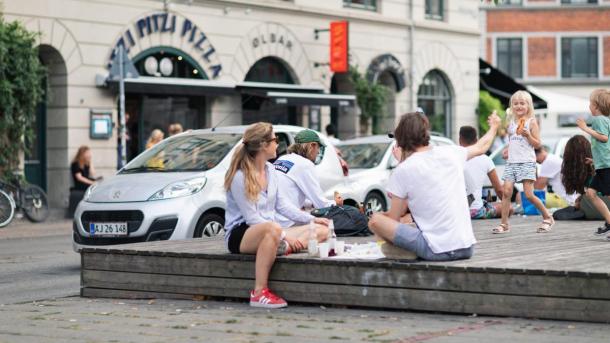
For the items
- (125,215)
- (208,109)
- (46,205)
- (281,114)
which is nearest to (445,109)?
(281,114)

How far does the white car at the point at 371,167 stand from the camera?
777 inches

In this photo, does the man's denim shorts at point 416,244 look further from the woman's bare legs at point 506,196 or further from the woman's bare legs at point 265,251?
the woman's bare legs at point 506,196

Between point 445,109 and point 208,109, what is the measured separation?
1222cm

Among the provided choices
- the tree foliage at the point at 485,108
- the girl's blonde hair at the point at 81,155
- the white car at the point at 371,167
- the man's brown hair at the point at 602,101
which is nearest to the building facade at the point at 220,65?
the girl's blonde hair at the point at 81,155

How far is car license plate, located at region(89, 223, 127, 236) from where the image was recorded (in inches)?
560

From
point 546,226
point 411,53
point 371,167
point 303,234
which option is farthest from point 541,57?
point 303,234

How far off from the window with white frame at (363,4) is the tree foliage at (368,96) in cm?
195

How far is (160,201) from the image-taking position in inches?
562

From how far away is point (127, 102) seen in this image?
27.9 m

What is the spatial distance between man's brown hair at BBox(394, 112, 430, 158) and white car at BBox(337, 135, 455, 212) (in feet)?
30.2

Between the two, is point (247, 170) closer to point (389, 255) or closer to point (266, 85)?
point (389, 255)

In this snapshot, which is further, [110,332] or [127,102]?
[127,102]

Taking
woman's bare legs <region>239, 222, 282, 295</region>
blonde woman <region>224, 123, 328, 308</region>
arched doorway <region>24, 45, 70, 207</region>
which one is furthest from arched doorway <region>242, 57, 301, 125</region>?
woman's bare legs <region>239, 222, 282, 295</region>

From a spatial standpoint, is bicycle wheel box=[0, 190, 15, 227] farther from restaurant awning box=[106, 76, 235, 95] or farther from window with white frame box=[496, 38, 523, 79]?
window with white frame box=[496, 38, 523, 79]
